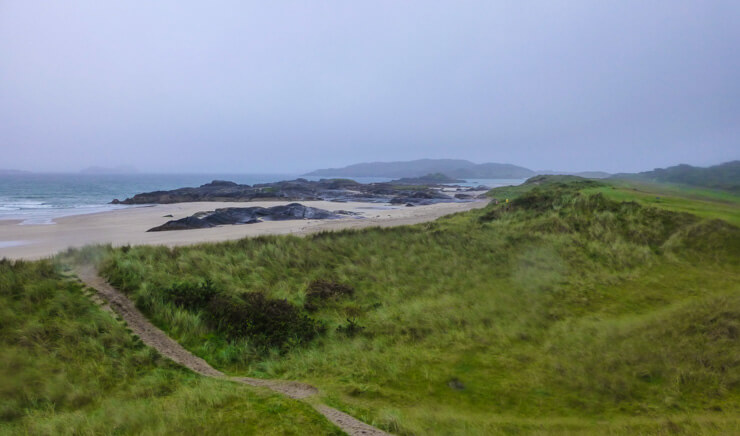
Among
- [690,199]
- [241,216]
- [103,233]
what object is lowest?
[103,233]

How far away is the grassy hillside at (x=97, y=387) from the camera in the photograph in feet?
15.4

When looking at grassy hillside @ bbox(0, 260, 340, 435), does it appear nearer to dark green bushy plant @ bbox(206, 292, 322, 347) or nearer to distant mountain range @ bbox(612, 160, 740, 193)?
dark green bushy plant @ bbox(206, 292, 322, 347)

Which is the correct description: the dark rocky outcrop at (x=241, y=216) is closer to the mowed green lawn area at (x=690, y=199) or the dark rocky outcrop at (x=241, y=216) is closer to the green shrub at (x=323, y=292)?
the green shrub at (x=323, y=292)

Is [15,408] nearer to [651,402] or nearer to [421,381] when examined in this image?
[421,381]

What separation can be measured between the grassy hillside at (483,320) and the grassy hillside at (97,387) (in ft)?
3.33

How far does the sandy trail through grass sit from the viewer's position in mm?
4957

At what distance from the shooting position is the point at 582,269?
520 inches

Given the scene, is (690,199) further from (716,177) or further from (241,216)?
(241,216)

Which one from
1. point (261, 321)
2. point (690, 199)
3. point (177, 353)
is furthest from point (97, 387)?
point (690, 199)

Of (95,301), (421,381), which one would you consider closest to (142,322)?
(95,301)

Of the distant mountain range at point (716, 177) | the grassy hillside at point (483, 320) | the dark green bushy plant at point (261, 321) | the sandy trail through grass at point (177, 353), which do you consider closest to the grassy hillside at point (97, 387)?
the sandy trail through grass at point (177, 353)

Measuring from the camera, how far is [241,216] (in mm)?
31125

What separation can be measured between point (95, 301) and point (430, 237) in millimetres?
12998

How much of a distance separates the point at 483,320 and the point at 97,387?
26.1 feet
